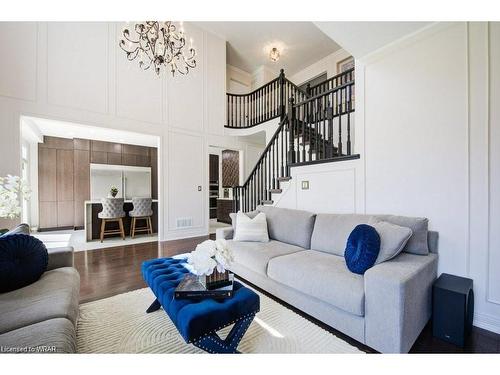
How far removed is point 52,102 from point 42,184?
11.3 ft

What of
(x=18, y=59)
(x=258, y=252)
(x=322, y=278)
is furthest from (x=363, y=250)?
(x=18, y=59)

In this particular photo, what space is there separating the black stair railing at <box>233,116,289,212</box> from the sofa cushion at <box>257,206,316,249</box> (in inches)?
38.5

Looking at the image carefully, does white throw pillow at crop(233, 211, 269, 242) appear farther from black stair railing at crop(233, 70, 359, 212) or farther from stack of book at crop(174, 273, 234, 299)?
stack of book at crop(174, 273, 234, 299)

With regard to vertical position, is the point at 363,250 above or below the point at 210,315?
above

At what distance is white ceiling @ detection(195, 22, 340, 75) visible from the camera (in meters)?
5.55

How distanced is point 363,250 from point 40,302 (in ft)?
7.30

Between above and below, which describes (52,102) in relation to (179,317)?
above

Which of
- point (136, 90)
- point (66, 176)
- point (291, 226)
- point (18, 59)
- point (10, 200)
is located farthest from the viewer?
point (66, 176)

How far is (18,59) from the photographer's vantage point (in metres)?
3.56

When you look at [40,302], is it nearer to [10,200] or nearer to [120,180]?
[10,200]

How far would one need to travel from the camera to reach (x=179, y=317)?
126cm

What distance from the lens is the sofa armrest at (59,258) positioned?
6.34ft
